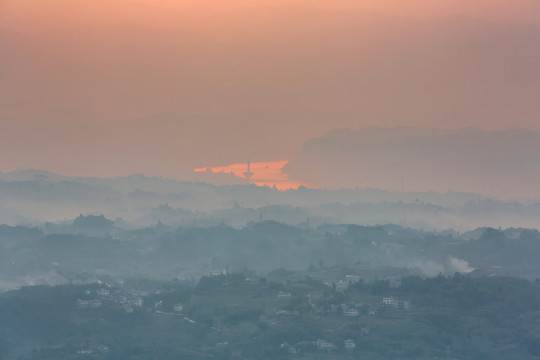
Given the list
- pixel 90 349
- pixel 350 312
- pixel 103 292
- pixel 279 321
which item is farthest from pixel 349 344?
pixel 103 292

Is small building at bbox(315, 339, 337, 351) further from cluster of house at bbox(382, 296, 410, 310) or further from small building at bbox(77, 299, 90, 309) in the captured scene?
small building at bbox(77, 299, 90, 309)

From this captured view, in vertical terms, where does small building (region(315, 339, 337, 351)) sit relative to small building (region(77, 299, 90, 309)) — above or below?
below

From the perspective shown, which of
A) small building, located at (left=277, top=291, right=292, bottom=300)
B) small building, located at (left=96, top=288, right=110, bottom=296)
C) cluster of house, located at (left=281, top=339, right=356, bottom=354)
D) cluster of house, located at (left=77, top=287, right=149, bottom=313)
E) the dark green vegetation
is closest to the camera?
cluster of house, located at (left=281, top=339, right=356, bottom=354)

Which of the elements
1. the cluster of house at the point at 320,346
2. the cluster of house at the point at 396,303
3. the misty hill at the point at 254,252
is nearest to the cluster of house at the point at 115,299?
the misty hill at the point at 254,252

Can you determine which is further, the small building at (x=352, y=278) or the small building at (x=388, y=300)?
the small building at (x=352, y=278)

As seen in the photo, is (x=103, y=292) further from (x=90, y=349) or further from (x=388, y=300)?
(x=388, y=300)

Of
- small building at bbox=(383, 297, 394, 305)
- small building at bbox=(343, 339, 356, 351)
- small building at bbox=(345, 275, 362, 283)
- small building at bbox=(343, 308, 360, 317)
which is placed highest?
small building at bbox=(345, 275, 362, 283)

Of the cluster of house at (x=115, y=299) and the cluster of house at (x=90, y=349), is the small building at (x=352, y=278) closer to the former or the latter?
the cluster of house at (x=115, y=299)

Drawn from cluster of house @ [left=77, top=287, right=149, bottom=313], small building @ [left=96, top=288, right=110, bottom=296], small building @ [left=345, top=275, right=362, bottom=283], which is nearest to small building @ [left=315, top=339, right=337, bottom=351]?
cluster of house @ [left=77, top=287, right=149, bottom=313]
